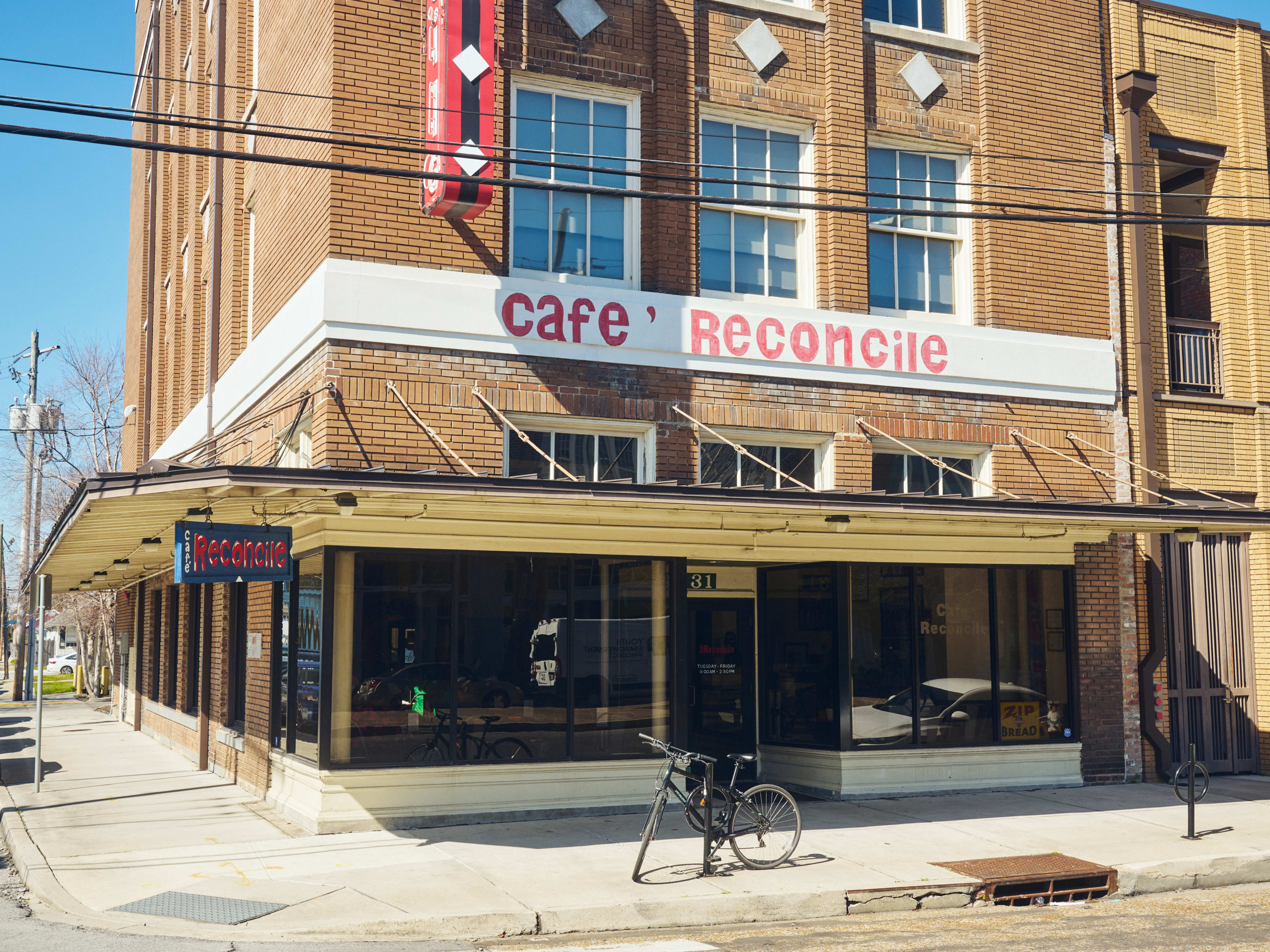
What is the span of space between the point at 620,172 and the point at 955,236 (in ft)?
20.7

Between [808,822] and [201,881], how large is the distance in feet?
19.4

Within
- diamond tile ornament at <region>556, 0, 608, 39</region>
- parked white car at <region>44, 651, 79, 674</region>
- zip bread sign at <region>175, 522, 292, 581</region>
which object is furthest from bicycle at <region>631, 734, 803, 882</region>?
parked white car at <region>44, 651, 79, 674</region>

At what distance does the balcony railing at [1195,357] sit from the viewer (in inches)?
643

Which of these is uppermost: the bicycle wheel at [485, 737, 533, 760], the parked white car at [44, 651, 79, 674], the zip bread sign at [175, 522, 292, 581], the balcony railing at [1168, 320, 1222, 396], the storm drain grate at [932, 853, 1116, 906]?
the balcony railing at [1168, 320, 1222, 396]

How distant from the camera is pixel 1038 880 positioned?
9.80 m

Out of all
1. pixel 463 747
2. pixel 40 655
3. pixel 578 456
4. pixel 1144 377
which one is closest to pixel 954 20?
pixel 1144 377

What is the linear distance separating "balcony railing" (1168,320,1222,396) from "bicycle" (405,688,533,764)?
10324 mm

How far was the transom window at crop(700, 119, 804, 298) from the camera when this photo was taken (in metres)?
13.9

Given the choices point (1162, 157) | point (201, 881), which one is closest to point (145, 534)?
point (201, 881)

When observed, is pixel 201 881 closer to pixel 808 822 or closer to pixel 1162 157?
pixel 808 822

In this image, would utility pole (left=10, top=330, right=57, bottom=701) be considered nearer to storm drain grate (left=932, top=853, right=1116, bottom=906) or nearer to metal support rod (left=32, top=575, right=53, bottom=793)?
metal support rod (left=32, top=575, right=53, bottom=793)

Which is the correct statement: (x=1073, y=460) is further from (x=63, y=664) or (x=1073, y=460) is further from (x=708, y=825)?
(x=63, y=664)

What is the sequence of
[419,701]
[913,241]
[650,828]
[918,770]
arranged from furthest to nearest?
[913,241], [918,770], [419,701], [650,828]

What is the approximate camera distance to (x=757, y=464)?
45.8 ft
